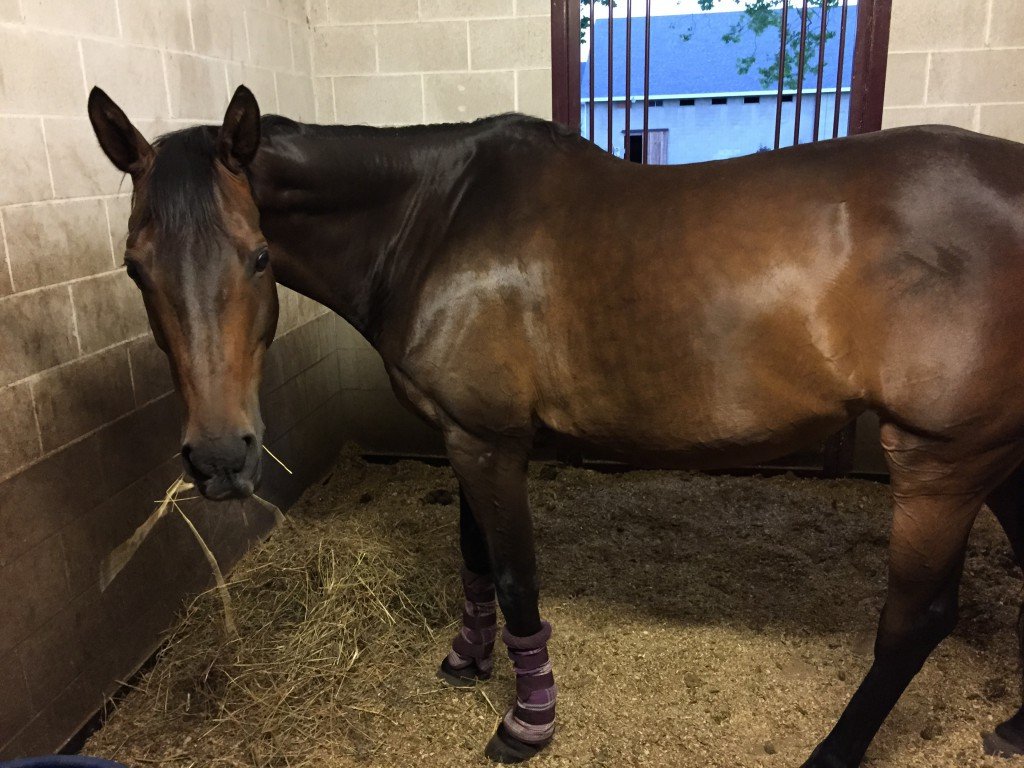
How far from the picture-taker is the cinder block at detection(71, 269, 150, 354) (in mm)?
2072

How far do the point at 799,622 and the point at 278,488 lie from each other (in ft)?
7.22

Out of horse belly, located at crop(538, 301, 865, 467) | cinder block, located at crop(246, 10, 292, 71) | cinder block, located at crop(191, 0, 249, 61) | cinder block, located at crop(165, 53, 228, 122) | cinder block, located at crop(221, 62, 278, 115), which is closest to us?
horse belly, located at crop(538, 301, 865, 467)

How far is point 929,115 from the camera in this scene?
315 centimetres

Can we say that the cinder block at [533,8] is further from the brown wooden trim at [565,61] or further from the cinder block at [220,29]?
the cinder block at [220,29]

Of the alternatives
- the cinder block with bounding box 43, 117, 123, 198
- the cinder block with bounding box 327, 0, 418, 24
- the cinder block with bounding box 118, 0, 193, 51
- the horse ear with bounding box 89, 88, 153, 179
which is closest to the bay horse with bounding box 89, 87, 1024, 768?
the horse ear with bounding box 89, 88, 153, 179

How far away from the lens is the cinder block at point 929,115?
3.12 m

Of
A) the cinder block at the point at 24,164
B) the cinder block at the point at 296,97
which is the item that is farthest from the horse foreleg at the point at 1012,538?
the cinder block at the point at 296,97

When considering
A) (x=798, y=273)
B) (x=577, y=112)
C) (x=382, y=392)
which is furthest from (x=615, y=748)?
(x=577, y=112)

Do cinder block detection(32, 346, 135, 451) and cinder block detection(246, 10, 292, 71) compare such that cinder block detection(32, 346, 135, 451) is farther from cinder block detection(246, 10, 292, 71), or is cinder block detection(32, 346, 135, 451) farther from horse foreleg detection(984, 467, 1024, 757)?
horse foreleg detection(984, 467, 1024, 757)

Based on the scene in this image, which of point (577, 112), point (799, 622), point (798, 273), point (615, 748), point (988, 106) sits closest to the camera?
point (798, 273)

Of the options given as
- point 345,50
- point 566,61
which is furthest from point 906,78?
point 345,50

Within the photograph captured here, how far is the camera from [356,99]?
3.52 m

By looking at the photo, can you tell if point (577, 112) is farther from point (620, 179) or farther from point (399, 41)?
point (620, 179)

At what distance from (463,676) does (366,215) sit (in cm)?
140
